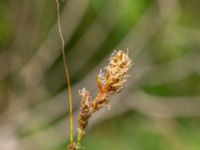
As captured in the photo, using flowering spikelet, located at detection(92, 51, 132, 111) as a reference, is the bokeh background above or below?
above

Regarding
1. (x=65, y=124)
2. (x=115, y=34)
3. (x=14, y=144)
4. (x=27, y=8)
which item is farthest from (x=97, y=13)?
(x=14, y=144)

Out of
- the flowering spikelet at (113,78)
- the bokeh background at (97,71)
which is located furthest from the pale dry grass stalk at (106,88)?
the bokeh background at (97,71)

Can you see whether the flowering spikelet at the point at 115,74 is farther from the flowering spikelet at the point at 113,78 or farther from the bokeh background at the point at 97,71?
the bokeh background at the point at 97,71

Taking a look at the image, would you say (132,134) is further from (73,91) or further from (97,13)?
(97,13)

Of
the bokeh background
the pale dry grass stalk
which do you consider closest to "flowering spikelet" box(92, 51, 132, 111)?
the pale dry grass stalk

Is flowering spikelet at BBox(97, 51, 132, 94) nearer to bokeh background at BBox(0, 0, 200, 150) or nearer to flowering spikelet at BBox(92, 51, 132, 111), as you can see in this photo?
flowering spikelet at BBox(92, 51, 132, 111)

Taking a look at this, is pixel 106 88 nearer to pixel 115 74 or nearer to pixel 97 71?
pixel 115 74
